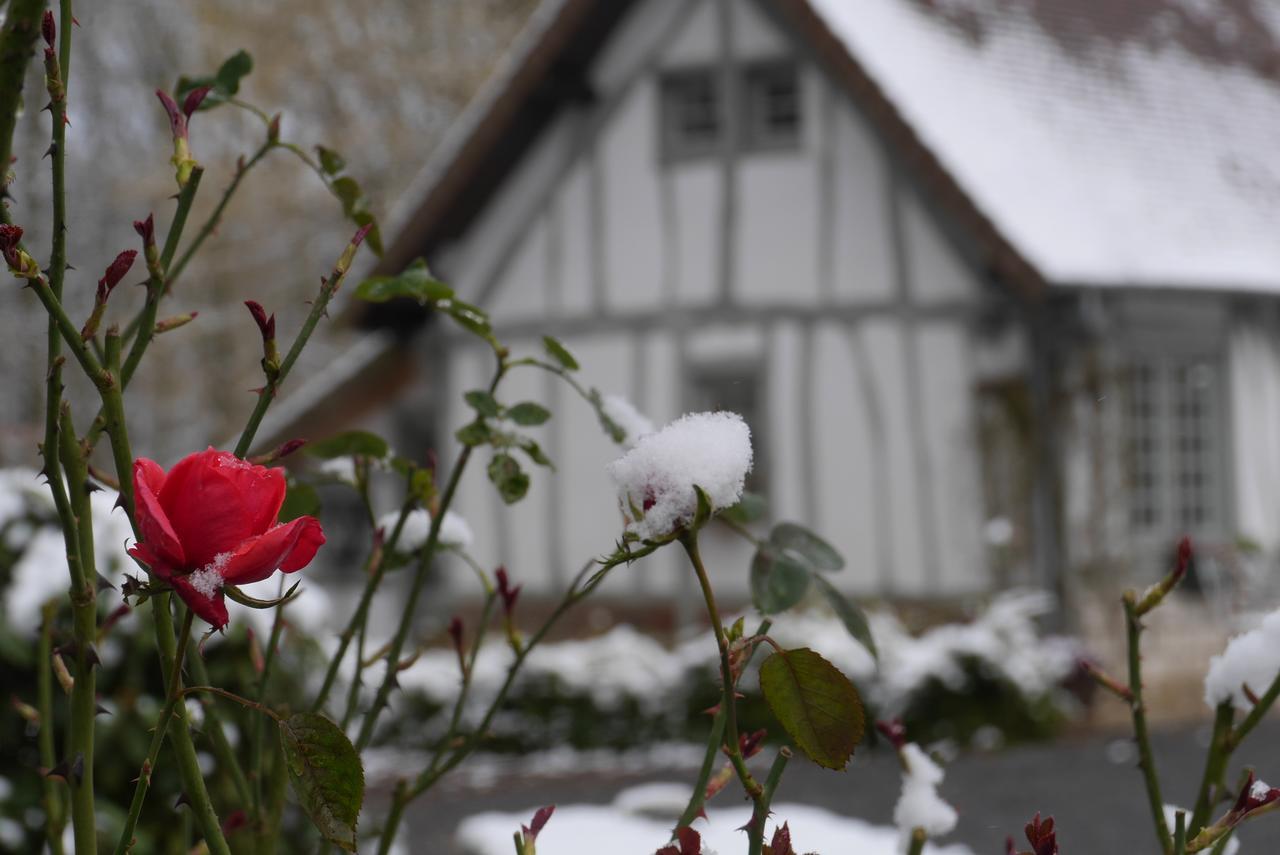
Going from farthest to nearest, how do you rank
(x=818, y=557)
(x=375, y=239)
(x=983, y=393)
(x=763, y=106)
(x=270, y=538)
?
(x=763, y=106)
(x=983, y=393)
(x=375, y=239)
(x=818, y=557)
(x=270, y=538)

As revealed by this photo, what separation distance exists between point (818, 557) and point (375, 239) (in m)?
0.47

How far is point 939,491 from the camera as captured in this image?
29.4ft

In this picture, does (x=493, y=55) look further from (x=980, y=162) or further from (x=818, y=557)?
(x=818, y=557)

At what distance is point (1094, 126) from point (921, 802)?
962 centimetres

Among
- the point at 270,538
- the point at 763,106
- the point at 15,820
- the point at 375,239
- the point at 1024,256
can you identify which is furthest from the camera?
the point at 763,106

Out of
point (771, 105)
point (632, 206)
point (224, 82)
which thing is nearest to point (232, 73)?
point (224, 82)

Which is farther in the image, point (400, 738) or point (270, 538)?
point (400, 738)

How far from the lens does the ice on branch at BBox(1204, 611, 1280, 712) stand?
3.35ft

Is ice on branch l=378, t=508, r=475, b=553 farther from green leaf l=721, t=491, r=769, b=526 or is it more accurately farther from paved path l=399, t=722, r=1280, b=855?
paved path l=399, t=722, r=1280, b=855

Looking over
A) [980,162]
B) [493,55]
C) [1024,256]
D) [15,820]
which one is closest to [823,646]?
[1024,256]

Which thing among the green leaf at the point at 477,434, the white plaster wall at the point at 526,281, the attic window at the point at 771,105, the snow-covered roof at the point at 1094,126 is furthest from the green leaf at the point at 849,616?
the white plaster wall at the point at 526,281

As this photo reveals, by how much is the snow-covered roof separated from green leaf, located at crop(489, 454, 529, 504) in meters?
7.28

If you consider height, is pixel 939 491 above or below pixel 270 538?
above

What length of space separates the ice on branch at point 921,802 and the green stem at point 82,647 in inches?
23.1
